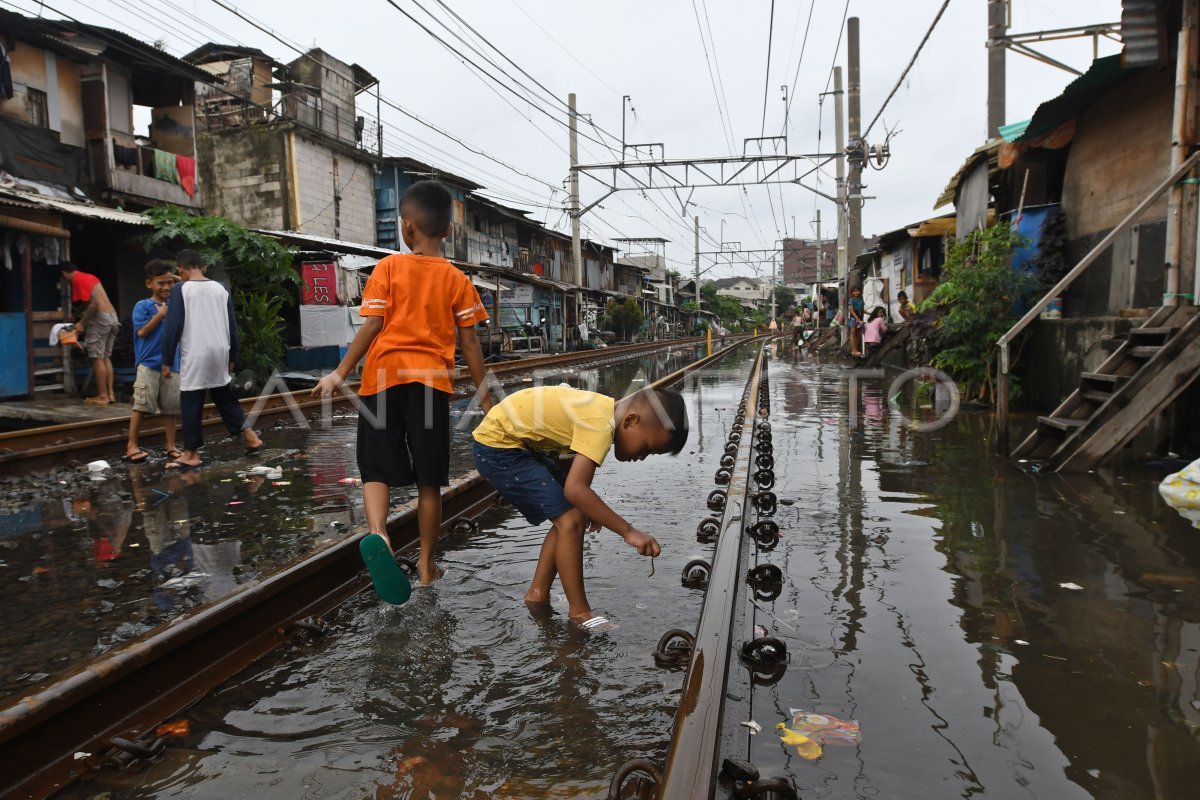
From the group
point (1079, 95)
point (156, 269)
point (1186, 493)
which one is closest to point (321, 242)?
point (156, 269)

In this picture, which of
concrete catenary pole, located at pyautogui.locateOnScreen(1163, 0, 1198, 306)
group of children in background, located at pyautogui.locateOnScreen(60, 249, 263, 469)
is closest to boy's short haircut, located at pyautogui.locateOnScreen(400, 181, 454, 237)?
group of children in background, located at pyautogui.locateOnScreen(60, 249, 263, 469)

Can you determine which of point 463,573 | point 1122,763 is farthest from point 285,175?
point 1122,763

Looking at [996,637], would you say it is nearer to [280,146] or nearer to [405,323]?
[405,323]

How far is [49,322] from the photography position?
12500mm

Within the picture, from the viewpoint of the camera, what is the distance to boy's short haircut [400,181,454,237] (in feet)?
11.8

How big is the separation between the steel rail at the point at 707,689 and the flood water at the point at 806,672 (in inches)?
9.2

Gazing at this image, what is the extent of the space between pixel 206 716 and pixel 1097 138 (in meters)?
11.5

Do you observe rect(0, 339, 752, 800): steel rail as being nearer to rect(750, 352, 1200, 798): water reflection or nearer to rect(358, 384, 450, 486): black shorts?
rect(358, 384, 450, 486): black shorts

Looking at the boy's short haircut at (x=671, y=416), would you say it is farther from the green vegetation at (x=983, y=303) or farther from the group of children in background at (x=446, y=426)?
the green vegetation at (x=983, y=303)

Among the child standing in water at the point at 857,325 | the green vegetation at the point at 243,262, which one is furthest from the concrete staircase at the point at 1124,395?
the child standing in water at the point at 857,325

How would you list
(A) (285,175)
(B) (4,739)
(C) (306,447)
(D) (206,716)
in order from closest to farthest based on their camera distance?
1. (B) (4,739)
2. (D) (206,716)
3. (C) (306,447)
4. (A) (285,175)

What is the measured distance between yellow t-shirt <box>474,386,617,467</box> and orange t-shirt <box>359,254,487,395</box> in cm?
38

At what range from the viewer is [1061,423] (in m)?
6.50

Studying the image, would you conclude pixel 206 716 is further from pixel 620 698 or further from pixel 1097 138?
pixel 1097 138
